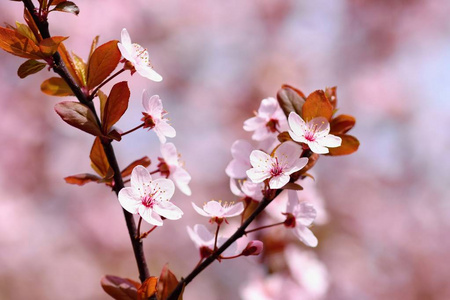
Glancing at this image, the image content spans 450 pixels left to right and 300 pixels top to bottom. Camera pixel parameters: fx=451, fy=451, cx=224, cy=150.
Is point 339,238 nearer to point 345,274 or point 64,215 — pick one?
point 345,274

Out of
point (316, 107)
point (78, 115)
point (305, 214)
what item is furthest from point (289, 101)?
point (78, 115)

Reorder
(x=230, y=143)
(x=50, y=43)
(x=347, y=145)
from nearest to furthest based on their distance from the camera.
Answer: (x=50, y=43) < (x=347, y=145) < (x=230, y=143)

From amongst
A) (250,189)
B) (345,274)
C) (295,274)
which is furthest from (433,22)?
(250,189)

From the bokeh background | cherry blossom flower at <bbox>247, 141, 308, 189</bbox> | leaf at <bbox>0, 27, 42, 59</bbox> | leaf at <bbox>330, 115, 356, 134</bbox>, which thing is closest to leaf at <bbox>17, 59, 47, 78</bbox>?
leaf at <bbox>0, 27, 42, 59</bbox>

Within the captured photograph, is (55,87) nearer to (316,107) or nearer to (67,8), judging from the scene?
(67,8)

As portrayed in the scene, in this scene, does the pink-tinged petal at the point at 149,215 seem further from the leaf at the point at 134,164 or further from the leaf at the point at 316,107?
Answer: the leaf at the point at 316,107
